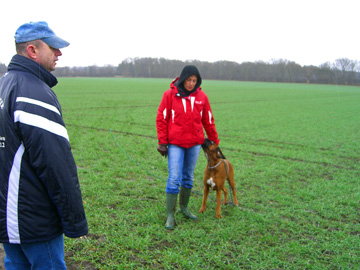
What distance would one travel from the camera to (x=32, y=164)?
1731 millimetres

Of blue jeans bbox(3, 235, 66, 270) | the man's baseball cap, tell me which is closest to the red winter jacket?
the man's baseball cap

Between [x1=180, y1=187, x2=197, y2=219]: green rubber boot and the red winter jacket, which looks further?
[x1=180, y1=187, x2=197, y2=219]: green rubber boot

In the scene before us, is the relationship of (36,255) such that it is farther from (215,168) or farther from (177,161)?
(215,168)

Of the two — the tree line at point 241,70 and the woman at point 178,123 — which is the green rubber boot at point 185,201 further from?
the tree line at point 241,70

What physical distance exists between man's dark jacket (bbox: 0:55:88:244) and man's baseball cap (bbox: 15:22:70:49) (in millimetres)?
125

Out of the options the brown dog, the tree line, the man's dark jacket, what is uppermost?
the tree line

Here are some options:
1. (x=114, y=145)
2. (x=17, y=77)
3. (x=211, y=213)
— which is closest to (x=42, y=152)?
(x=17, y=77)

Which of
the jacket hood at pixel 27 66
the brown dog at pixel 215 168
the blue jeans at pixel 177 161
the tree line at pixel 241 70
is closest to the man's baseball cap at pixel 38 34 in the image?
the jacket hood at pixel 27 66

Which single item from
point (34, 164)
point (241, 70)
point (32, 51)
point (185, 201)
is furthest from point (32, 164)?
point (241, 70)

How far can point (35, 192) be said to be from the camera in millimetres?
1776

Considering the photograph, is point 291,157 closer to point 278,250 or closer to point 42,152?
point 278,250

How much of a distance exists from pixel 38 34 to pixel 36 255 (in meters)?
1.33

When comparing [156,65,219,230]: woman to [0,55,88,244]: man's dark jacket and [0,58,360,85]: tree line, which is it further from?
[0,58,360,85]: tree line

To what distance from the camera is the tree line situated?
76812 millimetres
